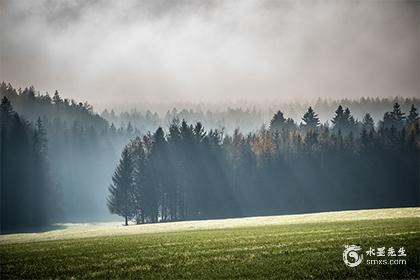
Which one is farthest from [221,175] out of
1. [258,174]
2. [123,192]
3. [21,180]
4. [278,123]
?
[278,123]

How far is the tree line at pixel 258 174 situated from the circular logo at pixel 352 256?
185ft

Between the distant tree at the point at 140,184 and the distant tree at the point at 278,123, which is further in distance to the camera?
the distant tree at the point at 278,123

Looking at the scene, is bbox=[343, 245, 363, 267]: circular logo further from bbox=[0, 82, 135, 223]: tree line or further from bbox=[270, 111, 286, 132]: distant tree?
bbox=[270, 111, 286, 132]: distant tree

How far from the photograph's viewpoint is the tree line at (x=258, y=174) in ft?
257

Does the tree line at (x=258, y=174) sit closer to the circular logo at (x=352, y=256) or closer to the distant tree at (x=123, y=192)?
the distant tree at (x=123, y=192)

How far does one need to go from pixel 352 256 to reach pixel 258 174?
68325 mm

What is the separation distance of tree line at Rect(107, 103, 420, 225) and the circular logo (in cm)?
5627

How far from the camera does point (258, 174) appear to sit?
8925cm

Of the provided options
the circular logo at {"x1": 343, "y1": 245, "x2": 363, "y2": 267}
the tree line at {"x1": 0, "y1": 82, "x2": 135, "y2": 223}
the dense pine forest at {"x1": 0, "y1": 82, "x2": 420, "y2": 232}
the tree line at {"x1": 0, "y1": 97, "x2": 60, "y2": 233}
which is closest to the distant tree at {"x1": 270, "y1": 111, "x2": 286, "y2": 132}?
the dense pine forest at {"x1": 0, "y1": 82, "x2": 420, "y2": 232}

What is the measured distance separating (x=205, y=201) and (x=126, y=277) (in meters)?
61.0

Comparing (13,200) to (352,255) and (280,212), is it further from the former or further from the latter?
(352,255)

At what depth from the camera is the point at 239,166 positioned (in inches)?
3558

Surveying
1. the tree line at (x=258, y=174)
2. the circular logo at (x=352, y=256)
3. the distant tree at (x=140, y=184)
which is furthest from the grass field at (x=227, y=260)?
the tree line at (x=258, y=174)

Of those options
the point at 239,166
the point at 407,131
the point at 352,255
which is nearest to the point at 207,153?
the point at 239,166
